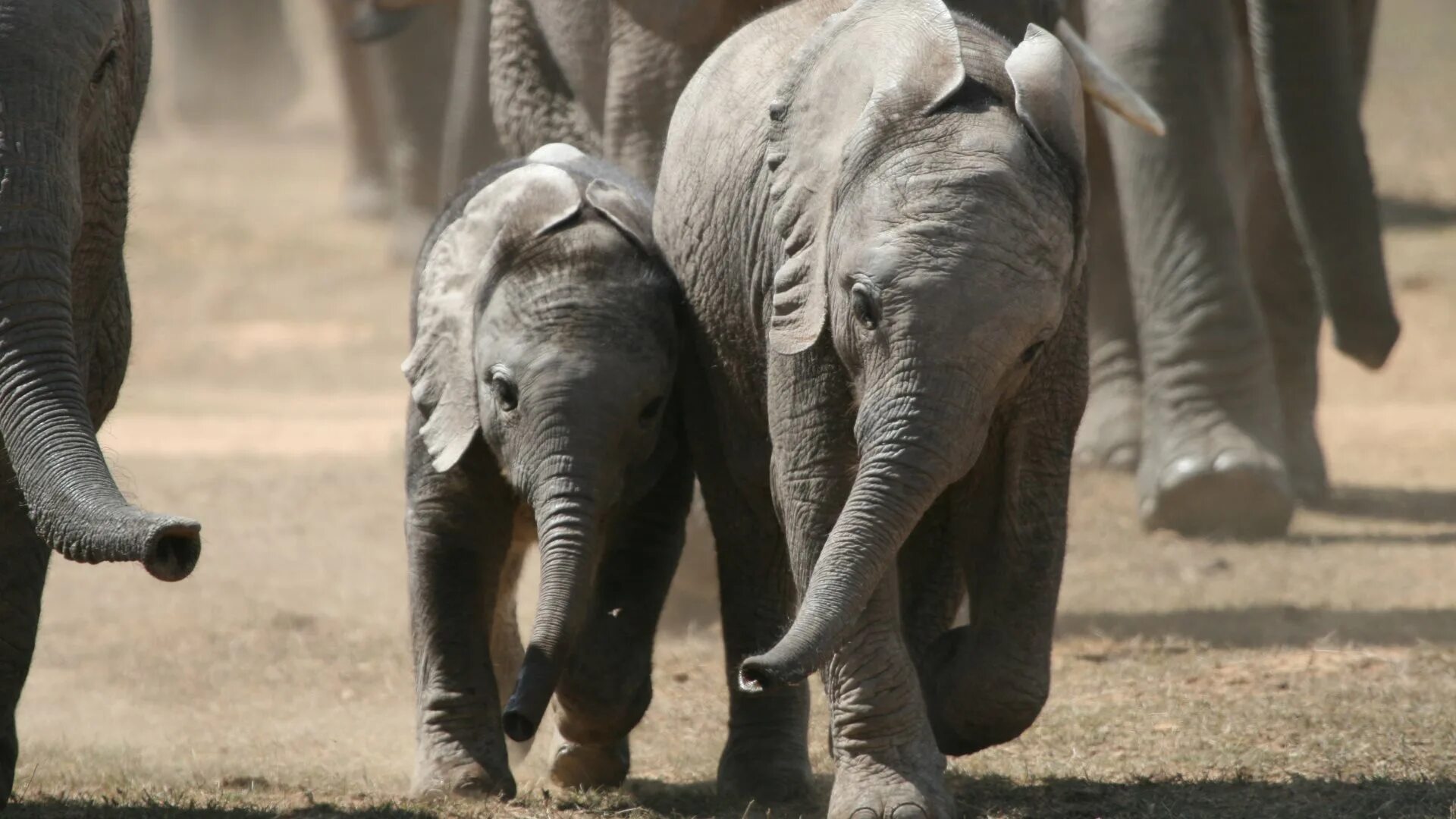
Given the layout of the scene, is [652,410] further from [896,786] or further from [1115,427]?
[1115,427]

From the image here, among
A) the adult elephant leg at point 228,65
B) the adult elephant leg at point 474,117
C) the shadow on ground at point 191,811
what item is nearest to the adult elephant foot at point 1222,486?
the shadow on ground at point 191,811

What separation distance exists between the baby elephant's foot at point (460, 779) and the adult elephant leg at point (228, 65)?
862 inches

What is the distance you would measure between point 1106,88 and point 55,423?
11.5 ft

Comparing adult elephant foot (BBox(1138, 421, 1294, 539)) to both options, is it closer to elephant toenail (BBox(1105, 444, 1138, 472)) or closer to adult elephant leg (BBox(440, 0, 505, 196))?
elephant toenail (BBox(1105, 444, 1138, 472))

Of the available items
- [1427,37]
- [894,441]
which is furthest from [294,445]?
[1427,37]

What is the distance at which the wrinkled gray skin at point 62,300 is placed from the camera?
3959 millimetres

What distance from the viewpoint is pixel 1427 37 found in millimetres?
19547

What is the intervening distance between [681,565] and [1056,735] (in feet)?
6.70

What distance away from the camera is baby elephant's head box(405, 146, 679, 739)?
16.0 ft

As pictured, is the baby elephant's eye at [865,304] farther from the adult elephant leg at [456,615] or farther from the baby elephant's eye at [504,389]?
the adult elephant leg at [456,615]

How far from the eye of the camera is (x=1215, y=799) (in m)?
4.79

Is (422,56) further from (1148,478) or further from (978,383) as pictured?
(978,383)

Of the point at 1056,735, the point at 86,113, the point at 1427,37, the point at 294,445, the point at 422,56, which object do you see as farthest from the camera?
the point at 1427,37

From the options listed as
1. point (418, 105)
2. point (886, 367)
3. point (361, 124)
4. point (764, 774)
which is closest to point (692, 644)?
point (764, 774)
